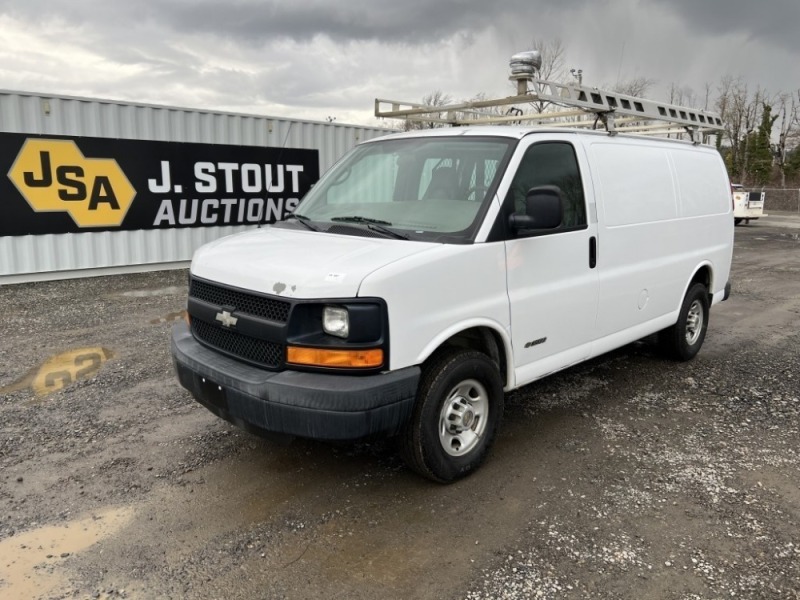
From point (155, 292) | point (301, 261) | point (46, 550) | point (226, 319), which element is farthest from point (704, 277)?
point (155, 292)

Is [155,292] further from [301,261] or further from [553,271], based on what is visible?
[553,271]

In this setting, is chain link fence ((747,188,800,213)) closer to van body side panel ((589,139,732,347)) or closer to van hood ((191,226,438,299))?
van body side panel ((589,139,732,347))

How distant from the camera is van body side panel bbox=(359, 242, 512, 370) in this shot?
3.13 metres

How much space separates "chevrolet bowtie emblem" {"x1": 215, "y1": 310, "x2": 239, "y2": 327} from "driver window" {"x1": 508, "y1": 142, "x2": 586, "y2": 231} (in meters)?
1.80

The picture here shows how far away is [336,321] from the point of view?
3104 millimetres

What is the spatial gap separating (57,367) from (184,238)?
6765mm

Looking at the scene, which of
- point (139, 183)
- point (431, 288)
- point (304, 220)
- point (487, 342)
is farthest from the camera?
point (139, 183)

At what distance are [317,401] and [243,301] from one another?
0.77 meters

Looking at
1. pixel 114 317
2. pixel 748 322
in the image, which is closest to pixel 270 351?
pixel 114 317

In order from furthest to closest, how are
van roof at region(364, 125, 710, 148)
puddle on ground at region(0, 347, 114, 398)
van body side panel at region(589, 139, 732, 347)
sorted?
puddle on ground at region(0, 347, 114, 398) → van body side panel at region(589, 139, 732, 347) → van roof at region(364, 125, 710, 148)

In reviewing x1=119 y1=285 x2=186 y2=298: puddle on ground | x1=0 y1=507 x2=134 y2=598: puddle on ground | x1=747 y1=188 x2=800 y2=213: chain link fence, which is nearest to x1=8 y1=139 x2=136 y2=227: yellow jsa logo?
x1=119 y1=285 x2=186 y2=298: puddle on ground

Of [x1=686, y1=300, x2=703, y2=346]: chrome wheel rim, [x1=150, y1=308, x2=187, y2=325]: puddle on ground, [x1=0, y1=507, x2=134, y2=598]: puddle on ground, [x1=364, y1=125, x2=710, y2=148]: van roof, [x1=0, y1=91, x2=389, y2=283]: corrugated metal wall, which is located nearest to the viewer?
[x1=0, y1=507, x2=134, y2=598]: puddle on ground

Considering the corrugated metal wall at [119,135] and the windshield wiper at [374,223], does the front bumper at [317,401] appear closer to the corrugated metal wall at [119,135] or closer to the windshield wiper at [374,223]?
the windshield wiper at [374,223]

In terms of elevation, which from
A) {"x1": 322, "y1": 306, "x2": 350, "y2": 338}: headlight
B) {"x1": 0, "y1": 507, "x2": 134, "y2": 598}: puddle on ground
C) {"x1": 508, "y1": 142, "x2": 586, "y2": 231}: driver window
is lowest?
{"x1": 0, "y1": 507, "x2": 134, "y2": 598}: puddle on ground
